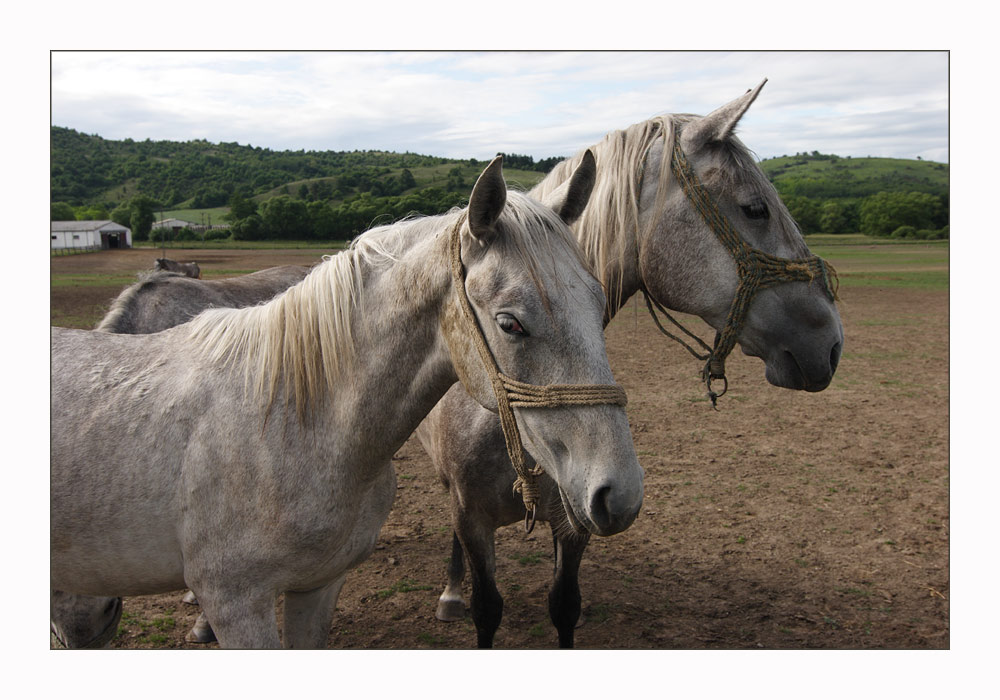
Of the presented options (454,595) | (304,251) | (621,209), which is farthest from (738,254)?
(304,251)

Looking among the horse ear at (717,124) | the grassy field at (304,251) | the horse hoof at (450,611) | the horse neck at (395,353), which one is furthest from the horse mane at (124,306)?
the horse ear at (717,124)

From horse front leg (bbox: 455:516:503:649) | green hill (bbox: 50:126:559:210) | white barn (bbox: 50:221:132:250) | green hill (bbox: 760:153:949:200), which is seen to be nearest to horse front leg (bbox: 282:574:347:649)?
horse front leg (bbox: 455:516:503:649)

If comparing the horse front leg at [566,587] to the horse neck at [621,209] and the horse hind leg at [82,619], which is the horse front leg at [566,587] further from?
the horse hind leg at [82,619]

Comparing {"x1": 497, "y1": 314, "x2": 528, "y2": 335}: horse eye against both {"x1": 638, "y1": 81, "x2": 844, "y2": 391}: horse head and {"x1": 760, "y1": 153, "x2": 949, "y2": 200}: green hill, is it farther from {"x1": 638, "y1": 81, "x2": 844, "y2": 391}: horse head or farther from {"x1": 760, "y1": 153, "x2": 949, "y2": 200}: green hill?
{"x1": 760, "y1": 153, "x2": 949, "y2": 200}: green hill

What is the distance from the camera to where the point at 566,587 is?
3289 mm

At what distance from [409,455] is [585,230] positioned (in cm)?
505

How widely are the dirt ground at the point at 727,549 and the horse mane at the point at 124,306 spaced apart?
376mm

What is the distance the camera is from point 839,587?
4328 millimetres

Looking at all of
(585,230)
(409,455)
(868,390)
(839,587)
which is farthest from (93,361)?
(868,390)

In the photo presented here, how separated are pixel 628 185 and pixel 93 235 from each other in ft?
19.8

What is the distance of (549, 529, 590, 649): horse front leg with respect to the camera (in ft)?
10.7

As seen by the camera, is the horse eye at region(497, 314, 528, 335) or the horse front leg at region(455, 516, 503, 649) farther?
the horse front leg at region(455, 516, 503, 649)

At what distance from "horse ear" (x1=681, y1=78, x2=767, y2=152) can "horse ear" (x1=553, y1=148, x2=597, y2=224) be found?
0.76 m

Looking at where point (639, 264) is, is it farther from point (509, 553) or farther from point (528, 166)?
point (509, 553)
